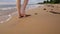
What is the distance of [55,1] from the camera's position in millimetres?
9445

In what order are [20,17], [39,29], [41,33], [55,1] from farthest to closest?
1. [55,1]
2. [20,17]
3. [39,29]
4. [41,33]

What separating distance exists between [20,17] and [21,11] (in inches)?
6.6

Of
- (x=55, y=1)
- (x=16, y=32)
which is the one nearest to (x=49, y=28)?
(x=16, y=32)

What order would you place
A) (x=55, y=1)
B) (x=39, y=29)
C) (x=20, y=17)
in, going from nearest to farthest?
(x=39, y=29) < (x=20, y=17) < (x=55, y=1)

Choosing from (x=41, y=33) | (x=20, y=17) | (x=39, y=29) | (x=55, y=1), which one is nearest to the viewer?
(x=41, y=33)

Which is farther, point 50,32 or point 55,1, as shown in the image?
point 55,1

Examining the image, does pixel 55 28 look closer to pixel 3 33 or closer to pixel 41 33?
pixel 41 33

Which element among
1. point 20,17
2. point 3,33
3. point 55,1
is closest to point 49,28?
point 3,33

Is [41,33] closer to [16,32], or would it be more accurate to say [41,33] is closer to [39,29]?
[39,29]

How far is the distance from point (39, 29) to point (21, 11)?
1.21m

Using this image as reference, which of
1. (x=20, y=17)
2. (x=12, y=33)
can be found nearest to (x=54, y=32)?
(x=12, y=33)

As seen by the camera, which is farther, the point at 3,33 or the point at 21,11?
the point at 21,11

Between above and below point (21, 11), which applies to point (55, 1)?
below

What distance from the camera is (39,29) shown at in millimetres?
2322
